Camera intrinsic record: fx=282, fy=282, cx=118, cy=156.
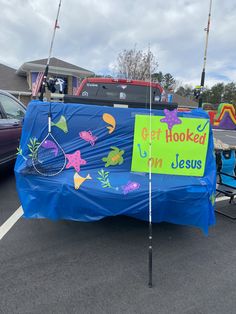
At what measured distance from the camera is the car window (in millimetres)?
5301

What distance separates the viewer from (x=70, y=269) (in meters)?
2.72

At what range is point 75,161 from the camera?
291cm

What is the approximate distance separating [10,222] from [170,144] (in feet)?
7.69

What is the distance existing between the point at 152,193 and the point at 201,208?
21.2 inches

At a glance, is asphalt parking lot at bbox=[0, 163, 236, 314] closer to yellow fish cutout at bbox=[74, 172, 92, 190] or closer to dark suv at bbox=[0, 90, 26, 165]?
yellow fish cutout at bbox=[74, 172, 92, 190]

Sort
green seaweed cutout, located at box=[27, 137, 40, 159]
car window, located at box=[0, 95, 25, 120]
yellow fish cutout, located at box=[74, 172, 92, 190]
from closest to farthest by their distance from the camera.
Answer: yellow fish cutout, located at box=[74, 172, 92, 190], green seaweed cutout, located at box=[27, 137, 40, 159], car window, located at box=[0, 95, 25, 120]

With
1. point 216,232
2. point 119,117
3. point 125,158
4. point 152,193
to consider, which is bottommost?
point 216,232

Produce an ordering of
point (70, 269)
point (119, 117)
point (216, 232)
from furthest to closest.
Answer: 1. point (216, 232)
2. point (119, 117)
3. point (70, 269)

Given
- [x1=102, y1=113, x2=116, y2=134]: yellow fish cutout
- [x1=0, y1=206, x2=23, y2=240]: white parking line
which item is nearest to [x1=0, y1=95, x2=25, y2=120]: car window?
[x1=0, y1=206, x2=23, y2=240]: white parking line

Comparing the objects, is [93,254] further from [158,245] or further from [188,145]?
[188,145]

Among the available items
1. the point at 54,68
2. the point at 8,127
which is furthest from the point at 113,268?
the point at 54,68

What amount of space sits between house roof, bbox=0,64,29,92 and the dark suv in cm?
1665

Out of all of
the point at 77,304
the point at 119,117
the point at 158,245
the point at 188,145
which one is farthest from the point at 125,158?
the point at 77,304

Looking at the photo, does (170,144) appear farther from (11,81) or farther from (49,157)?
(11,81)
